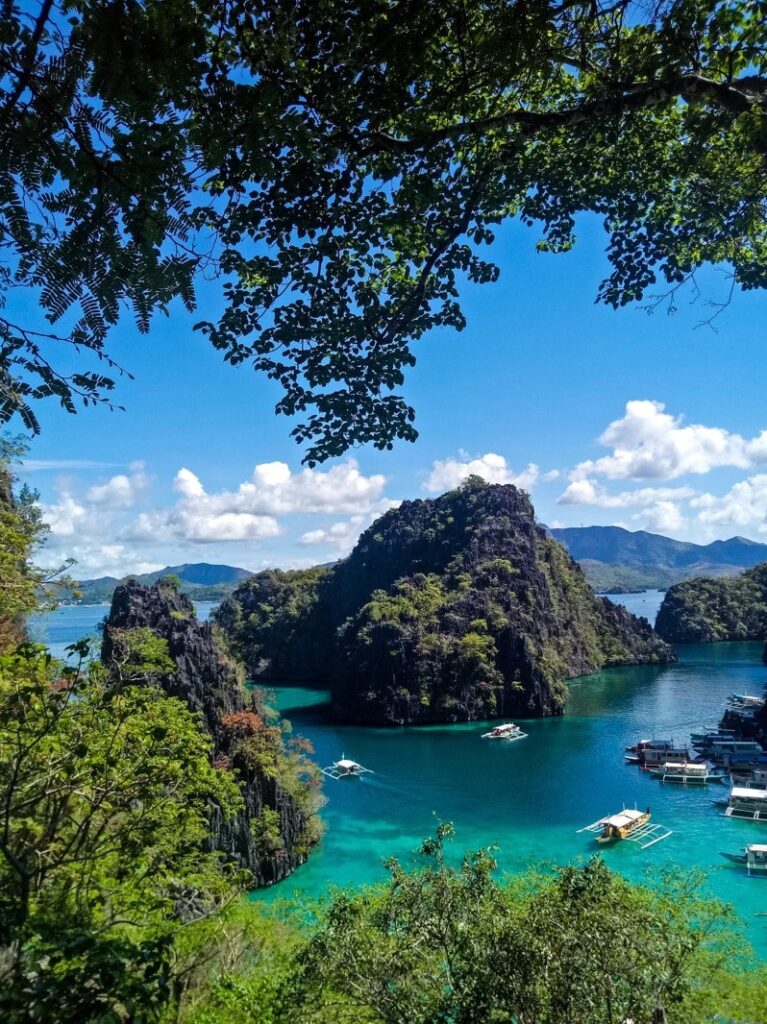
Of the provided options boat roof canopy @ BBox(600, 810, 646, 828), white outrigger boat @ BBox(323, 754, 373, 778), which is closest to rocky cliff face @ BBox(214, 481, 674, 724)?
white outrigger boat @ BBox(323, 754, 373, 778)

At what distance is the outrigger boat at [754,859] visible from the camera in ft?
61.8

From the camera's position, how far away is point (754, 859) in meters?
19.1

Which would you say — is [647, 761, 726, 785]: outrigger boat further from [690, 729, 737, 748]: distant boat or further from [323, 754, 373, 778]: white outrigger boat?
[323, 754, 373, 778]: white outrigger boat

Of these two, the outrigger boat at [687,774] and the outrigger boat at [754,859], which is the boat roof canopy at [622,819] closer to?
the outrigger boat at [754,859]

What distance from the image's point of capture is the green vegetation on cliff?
7462 centimetres

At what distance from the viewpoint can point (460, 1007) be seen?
5.73 meters

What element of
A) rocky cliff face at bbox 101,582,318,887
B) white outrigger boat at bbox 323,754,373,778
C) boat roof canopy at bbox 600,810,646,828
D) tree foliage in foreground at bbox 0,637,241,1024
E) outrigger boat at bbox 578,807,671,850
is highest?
tree foliage in foreground at bbox 0,637,241,1024

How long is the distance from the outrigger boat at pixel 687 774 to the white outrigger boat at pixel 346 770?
13.7 meters

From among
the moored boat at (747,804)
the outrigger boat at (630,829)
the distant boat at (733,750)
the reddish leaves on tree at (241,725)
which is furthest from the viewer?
the distant boat at (733,750)

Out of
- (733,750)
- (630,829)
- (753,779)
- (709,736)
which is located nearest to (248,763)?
(630,829)

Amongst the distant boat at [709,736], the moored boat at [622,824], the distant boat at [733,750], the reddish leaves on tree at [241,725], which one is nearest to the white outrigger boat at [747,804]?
the moored boat at [622,824]

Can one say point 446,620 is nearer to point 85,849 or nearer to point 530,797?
point 530,797

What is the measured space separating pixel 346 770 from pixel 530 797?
915 centimetres

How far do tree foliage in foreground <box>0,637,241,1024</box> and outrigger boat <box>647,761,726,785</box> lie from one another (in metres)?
24.8
